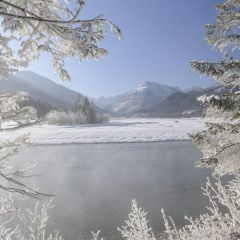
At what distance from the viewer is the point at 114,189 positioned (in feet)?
62.4

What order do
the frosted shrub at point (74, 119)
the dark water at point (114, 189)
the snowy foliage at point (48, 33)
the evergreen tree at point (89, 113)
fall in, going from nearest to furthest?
the snowy foliage at point (48, 33)
the dark water at point (114, 189)
the frosted shrub at point (74, 119)
the evergreen tree at point (89, 113)

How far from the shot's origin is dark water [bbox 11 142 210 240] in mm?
14030

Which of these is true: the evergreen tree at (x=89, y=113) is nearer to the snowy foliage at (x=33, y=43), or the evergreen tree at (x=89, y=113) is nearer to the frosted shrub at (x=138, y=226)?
the frosted shrub at (x=138, y=226)

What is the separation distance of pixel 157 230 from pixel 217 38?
836 cm

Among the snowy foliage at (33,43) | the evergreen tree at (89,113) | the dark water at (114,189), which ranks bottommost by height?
the dark water at (114,189)

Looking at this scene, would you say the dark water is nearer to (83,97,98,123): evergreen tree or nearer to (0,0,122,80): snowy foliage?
(0,0,122,80): snowy foliage

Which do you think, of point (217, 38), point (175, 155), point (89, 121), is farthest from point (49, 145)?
point (89, 121)

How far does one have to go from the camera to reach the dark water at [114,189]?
46.0 feet

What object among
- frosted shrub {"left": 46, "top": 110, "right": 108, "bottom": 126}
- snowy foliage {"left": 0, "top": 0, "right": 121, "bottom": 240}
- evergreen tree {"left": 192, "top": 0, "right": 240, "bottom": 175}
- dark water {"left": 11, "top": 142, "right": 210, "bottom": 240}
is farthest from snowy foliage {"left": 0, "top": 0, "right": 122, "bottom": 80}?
frosted shrub {"left": 46, "top": 110, "right": 108, "bottom": 126}

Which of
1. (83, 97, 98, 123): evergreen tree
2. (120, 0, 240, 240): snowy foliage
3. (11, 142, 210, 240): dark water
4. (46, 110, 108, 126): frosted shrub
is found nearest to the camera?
(120, 0, 240, 240): snowy foliage

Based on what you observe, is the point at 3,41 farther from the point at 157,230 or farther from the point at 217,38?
the point at 157,230

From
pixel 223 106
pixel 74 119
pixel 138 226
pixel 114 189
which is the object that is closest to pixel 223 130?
pixel 223 106

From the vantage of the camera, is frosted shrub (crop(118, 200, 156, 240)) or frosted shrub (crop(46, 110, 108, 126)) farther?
frosted shrub (crop(46, 110, 108, 126))

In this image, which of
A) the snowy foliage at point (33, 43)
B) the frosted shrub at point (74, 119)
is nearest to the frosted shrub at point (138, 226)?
the snowy foliage at point (33, 43)
